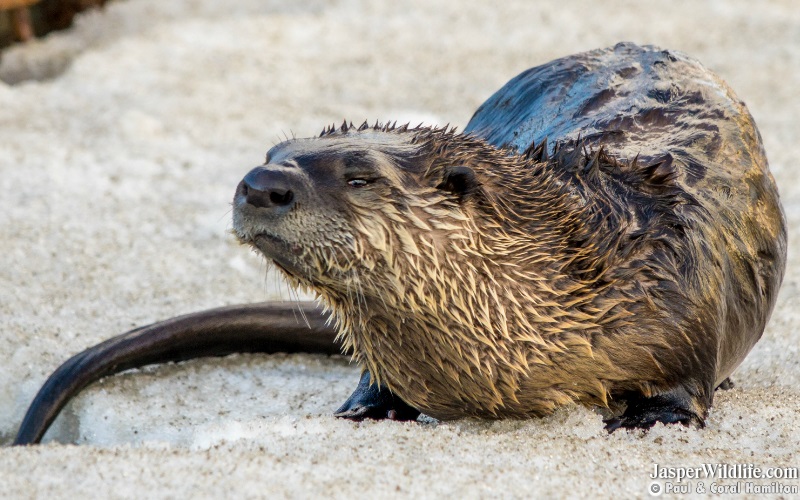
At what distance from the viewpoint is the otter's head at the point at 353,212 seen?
3.02m

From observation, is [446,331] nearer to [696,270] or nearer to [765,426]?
[696,270]

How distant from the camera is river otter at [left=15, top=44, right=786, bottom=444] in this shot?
10.1 ft

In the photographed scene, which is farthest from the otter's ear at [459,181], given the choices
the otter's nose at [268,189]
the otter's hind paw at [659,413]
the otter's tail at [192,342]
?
the otter's tail at [192,342]

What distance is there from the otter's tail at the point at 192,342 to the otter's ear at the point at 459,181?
945 mm

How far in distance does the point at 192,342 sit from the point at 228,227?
1.30m

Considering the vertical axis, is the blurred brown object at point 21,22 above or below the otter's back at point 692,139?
below

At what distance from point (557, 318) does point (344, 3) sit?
19.7 ft

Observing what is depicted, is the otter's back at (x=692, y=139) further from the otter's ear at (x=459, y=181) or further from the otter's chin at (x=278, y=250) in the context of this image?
the otter's chin at (x=278, y=250)

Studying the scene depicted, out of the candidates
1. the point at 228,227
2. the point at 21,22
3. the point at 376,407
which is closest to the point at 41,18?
the point at 21,22

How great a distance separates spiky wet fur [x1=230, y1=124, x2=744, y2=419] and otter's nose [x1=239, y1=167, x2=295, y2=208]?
0.09 metres

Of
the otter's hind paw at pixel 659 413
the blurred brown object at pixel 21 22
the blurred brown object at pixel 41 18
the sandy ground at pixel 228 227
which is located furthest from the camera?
the blurred brown object at pixel 41 18

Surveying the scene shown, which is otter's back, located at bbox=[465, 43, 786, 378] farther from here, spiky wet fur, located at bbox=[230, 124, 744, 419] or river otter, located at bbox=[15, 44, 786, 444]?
spiky wet fur, located at bbox=[230, 124, 744, 419]

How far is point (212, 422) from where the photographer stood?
12.4 feet

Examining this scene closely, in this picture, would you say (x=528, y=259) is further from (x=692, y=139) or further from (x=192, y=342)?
(x=192, y=342)
